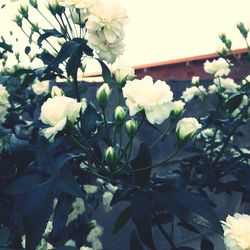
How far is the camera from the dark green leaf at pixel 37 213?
63cm

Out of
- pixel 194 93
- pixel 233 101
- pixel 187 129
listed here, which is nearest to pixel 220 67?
pixel 194 93

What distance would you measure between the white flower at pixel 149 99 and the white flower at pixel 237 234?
0.25 metres

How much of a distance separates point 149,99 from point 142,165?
144 millimetres

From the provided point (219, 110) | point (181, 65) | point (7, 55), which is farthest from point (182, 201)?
point (181, 65)

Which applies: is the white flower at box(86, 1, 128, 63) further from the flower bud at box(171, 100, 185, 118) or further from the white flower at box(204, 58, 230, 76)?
the white flower at box(204, 58, 230, 76)

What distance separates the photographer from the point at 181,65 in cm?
459

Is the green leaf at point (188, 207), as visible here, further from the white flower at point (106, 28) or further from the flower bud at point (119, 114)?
the white flower at point (106, 28)

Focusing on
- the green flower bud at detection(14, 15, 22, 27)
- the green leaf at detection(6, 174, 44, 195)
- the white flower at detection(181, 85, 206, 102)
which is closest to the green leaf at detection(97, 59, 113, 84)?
the green leaf at detection(6, 174, 44, 195)

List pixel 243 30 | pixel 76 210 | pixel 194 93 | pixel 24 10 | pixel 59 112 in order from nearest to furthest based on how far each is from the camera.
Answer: pixel 59 112 < pixel 24 10 < pixel 243 30 < pixel 76 210 < pixel 194 93

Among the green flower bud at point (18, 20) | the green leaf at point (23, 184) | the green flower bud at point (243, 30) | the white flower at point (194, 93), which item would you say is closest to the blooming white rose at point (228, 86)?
the white flower at point (194, 93)

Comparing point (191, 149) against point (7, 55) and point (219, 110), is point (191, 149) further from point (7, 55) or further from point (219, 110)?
point (7, 55)

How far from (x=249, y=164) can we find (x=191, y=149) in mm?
224

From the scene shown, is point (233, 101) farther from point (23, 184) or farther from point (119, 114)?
point (23, 184)

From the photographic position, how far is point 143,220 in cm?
74
